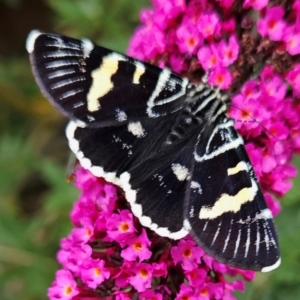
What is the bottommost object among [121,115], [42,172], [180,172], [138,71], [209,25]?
[180,172]

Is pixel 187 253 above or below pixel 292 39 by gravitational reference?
below

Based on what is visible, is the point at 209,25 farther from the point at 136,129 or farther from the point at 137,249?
the point at 137,249

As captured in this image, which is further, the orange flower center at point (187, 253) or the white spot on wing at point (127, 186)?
the orange flower center at point (187, 253)

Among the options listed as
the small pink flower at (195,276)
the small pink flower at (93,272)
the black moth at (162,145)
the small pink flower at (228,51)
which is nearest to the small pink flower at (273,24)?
the small pink flower at (228,51)

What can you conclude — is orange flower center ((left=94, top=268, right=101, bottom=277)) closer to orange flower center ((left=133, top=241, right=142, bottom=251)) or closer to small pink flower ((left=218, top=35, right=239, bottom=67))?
orange flower center ((left=133, top=241, right=142, bottom=251))

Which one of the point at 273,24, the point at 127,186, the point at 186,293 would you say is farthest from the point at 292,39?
the point at 186,293

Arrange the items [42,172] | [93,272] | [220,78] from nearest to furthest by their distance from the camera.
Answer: [93,272]
[220,78]
[42,172]

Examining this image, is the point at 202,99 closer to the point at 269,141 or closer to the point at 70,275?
the point at 269,141

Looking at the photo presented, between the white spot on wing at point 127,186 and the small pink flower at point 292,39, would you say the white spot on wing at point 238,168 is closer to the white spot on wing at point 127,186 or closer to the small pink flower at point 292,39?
the white spot on wing at point 127,186

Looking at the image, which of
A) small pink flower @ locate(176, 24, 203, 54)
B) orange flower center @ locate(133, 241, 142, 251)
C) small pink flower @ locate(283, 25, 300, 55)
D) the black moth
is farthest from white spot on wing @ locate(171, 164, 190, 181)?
small pink flower @ locate(283, 25, 300, 55)
